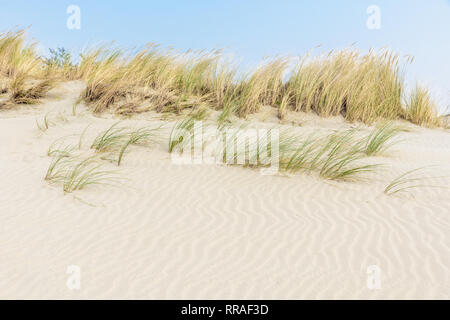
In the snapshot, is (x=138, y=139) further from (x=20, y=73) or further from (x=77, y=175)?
(x=20, y=73)

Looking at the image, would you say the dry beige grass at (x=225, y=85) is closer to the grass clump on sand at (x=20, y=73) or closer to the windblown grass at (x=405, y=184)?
the grass clump on sand at (x=20, y=73)

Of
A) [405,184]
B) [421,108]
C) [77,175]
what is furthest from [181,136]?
[421,108]

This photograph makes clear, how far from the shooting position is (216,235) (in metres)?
3.63

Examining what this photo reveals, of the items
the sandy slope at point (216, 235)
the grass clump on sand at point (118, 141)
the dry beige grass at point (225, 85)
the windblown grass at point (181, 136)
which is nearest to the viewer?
the sandy slope at point (216, 235)

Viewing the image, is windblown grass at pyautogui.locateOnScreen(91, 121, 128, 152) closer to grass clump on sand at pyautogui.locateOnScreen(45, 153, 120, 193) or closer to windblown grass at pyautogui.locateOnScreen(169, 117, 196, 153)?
grass clump on sand at pyautogui.locateOnScreen(45, 153, 120, 193)

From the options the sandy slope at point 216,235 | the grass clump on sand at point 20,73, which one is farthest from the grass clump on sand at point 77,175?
the grass clump on sand at point 20,73

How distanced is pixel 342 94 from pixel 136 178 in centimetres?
577

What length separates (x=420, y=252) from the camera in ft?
11.3

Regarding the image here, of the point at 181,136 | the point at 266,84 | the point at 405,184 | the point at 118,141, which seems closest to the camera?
the point at 405,184

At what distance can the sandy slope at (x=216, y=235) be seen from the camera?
2.93m

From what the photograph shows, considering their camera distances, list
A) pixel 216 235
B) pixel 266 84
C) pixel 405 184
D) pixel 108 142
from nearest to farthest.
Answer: pixel 216 235 → pixel 405 184 → pixel 108 142 → pixel 266 84

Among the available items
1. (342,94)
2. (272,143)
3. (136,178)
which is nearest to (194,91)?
→ (342,94)
